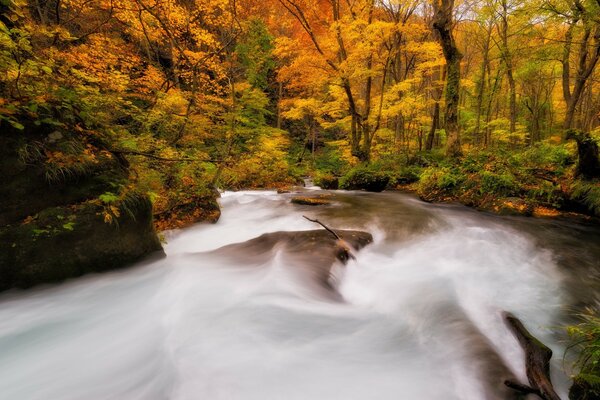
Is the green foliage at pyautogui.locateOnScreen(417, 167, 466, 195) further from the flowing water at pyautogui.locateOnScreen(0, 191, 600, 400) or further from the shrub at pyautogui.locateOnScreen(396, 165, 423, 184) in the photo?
the flowing water at pyautogui.locateOnScreen(0, 191, 600, 400)

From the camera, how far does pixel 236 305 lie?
3.51 m

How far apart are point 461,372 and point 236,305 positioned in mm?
2304

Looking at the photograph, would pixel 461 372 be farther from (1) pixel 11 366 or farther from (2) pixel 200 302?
(1) pixel 11 366

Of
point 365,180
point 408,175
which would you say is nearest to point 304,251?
point 365,180

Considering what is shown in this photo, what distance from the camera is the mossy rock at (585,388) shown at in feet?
6.08

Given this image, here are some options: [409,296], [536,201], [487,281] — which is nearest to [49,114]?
[409,296]

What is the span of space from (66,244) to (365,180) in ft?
34.6

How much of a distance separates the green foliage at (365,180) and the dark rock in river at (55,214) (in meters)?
9.58

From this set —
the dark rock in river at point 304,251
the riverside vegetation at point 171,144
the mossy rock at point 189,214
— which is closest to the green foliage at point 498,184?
the riverside vegetation at point 171,144

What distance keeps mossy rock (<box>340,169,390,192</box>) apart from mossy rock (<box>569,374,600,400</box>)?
1049 centimetres

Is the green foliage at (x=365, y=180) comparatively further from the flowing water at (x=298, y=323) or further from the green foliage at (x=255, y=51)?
the green foliage at (x=255, y=51)

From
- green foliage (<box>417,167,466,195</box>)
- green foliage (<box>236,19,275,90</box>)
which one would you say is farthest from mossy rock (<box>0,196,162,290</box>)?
green foliage (<box>236,19,275,90</box>)

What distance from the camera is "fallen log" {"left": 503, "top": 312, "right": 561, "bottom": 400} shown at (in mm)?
2032

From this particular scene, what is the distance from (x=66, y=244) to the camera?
3740mm
